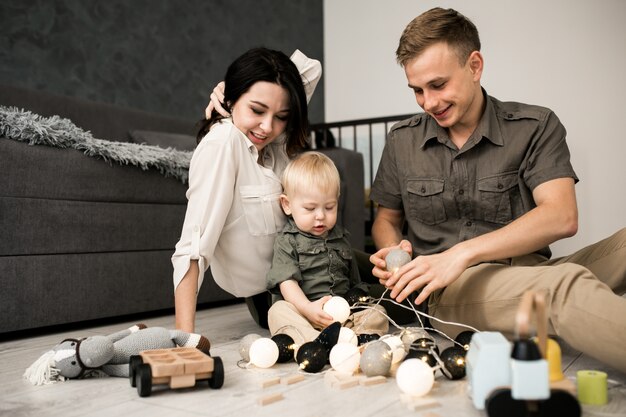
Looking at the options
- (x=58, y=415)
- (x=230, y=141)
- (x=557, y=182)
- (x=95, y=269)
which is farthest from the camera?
(x=95, y=269)

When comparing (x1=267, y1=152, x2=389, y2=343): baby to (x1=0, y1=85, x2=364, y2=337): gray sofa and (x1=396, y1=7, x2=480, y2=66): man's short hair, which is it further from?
(x1=0, y1=85, x2=364, y2=337): gray sofa

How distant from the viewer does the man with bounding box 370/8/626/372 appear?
1136 mm

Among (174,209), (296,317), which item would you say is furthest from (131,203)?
(296,317)

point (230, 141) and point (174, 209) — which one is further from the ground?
point (230, 141)

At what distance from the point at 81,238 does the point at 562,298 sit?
1.40 meters

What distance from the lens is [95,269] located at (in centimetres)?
179

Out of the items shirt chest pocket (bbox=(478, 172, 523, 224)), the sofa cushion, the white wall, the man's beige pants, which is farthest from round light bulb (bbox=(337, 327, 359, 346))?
the white wall

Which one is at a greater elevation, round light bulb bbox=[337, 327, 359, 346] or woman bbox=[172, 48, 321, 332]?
woman bbox=[172, 48, 321, 332]

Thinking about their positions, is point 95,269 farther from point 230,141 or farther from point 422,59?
point 422,59

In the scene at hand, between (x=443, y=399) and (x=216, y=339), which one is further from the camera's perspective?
(x=216, y=339)

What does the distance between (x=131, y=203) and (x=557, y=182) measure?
135 cm

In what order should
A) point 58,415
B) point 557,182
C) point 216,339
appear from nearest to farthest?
1. point 58,415
2. point 557,182
3. point 216,339

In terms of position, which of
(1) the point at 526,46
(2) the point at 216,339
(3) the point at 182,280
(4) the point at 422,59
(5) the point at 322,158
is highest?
(1) the point at 526,46

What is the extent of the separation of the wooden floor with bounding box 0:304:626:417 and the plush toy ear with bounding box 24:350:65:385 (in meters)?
0.02
